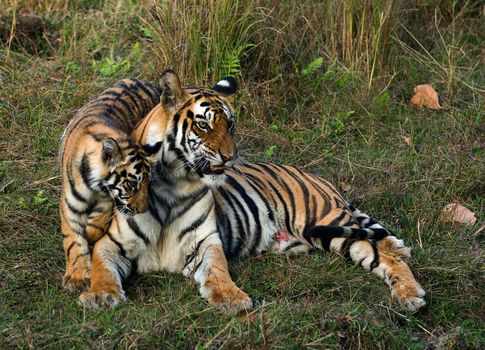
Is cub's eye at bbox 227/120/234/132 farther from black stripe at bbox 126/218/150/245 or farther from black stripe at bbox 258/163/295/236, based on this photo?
black stripe at bbox 258/163/295/236

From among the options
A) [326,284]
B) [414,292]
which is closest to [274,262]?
[326,284]

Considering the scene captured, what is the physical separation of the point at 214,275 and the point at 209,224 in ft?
1.26

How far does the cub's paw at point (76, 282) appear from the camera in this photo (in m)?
4.28

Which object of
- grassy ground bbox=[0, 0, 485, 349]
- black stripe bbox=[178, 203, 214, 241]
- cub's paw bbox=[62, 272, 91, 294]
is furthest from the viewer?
black stripe bbox=[178, 203, 214, 241]

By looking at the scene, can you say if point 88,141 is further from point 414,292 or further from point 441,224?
point 441,224

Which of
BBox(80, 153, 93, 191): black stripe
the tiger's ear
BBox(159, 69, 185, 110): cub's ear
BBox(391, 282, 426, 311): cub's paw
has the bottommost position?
BBox(391, 282, 426, 311): cub's paw

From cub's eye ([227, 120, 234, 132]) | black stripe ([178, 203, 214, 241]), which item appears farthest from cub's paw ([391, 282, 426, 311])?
cub's eye ([227, 120, 234, 132])

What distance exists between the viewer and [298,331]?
387cm

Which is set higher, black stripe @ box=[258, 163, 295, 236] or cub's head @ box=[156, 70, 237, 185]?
cub's head @ box=[156, 70, 237, 185]

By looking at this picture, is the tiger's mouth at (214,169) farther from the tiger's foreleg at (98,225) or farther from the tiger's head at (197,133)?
the tiger's foreleg at (98,225)

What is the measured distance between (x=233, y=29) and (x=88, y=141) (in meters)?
2.06

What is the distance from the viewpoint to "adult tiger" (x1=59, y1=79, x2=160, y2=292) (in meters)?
4.18

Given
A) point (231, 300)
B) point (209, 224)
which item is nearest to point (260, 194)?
point (209, 224)

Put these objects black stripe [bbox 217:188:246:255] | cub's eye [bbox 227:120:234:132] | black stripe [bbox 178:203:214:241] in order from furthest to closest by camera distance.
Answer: black stripe [bbox 217:188:246:255]
black stripe [bbox 178:203:214:241]
cub's eye [bbox 227:120:234:132]
